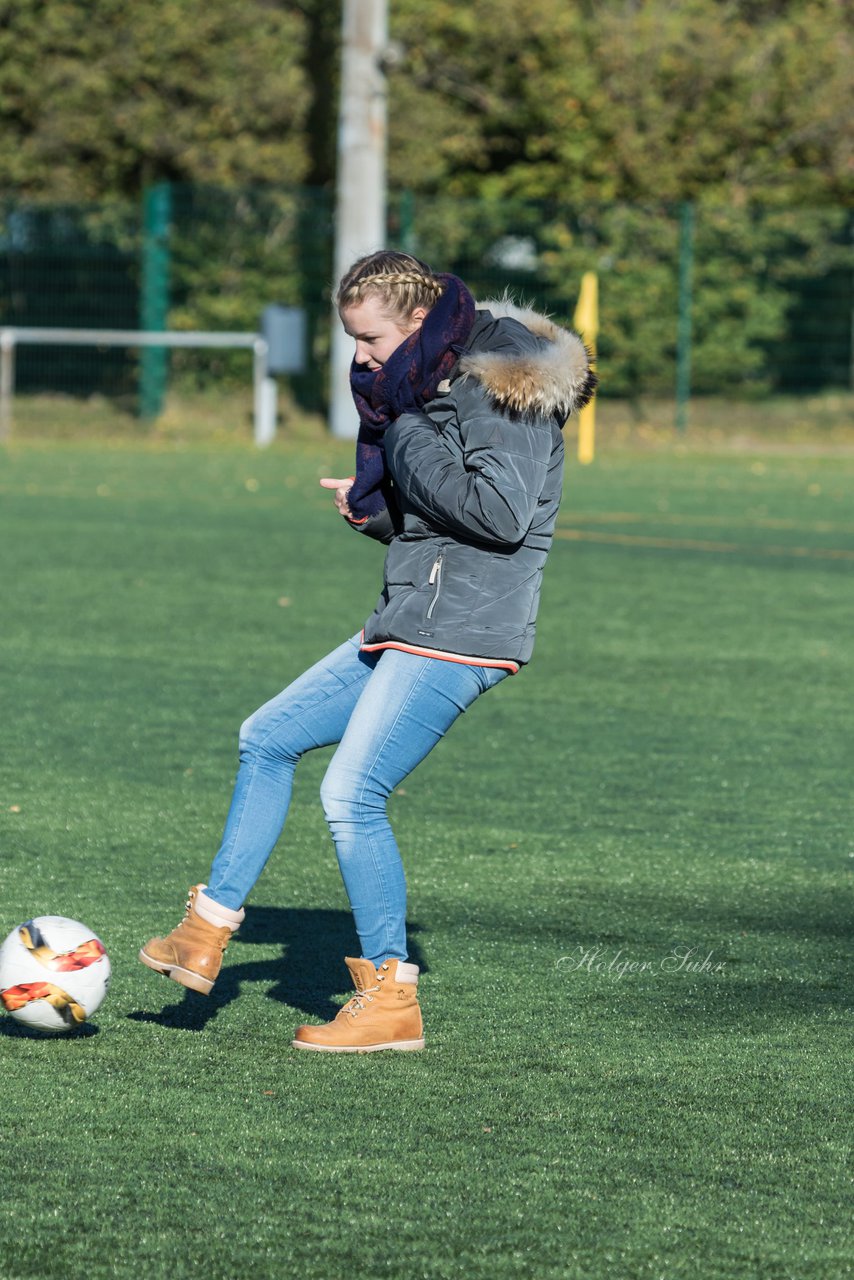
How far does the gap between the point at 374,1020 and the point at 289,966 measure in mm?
839

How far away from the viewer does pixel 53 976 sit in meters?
4.65

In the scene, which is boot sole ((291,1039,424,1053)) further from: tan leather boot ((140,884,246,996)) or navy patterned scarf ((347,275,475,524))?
navy patterned scarf ((347,275,475,524))

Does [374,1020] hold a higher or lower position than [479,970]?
higher

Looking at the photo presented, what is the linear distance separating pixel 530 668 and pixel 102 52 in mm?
23493

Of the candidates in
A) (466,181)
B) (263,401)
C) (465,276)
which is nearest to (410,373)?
(263,401)

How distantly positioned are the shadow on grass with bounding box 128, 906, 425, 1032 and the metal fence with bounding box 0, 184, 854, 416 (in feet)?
74.1

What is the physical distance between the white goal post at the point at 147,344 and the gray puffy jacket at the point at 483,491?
22631 mm

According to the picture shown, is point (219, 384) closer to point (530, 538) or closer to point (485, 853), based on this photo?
point (485, 853)

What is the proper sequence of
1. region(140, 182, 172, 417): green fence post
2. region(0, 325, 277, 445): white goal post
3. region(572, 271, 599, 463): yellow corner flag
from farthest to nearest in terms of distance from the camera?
region(140, 182, 172, 417): green fence post < region(0, 325, 277, 445): white goal post < region(572, 271, 599, 463): yellow corner flag

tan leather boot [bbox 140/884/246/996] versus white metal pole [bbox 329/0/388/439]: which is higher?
white metal pole [bbox 329/0/388/439]

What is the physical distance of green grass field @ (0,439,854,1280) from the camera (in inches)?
145

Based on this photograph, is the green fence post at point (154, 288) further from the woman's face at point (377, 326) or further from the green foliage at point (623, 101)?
the woman's face at point (377, 326)

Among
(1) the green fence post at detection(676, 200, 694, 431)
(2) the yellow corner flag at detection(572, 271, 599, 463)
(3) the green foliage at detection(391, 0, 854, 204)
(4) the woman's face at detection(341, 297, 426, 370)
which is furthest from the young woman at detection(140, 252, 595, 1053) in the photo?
(3) the green foliage at detection(391, 0, 854, 204)

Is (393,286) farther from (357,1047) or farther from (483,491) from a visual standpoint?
(357,1047)
